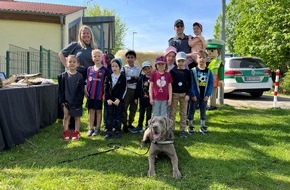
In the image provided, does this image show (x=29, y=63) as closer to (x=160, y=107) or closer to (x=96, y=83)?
(x=96, y=83)

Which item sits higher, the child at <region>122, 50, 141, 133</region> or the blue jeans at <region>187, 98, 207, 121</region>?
the child at <region>122, 50, 141, 133</region>

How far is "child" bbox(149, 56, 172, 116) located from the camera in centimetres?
566

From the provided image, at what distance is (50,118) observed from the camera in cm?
714

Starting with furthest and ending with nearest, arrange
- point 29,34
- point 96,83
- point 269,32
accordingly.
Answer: point 269,32 < point 29,34 < point 96,83

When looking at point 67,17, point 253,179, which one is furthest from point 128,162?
point 67,17

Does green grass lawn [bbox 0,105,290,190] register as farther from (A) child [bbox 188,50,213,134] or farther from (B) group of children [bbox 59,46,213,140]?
(A) child [bbox 188,50,213,134]

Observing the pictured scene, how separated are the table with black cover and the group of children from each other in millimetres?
636

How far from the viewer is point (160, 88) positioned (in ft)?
18.6

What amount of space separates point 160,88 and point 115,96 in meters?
0.82

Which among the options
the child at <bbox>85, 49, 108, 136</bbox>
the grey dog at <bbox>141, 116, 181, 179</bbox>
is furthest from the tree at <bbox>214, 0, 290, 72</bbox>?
the grey dog at <bbox>141, 116, 181, 179</bbox>

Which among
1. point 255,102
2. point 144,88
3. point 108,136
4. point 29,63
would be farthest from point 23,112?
point 29,63

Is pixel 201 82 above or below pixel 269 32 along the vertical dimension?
below

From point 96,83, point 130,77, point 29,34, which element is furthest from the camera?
point 29,34

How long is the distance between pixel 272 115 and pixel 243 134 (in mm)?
2610
